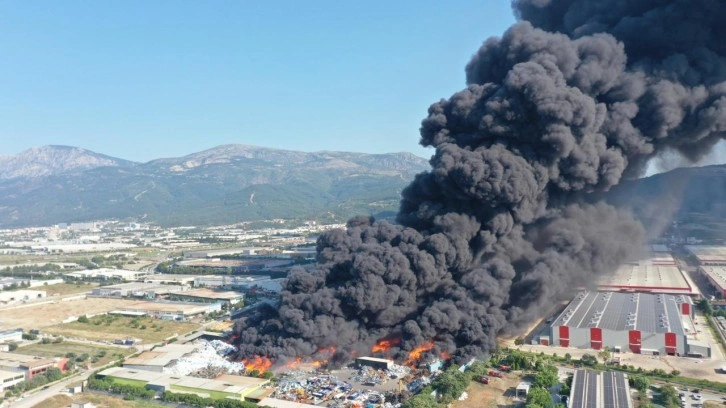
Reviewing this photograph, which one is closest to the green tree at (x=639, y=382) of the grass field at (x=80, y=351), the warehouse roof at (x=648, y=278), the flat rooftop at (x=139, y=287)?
the warehouse roof at (x=648, y=278)

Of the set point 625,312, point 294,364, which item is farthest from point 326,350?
point 625,312

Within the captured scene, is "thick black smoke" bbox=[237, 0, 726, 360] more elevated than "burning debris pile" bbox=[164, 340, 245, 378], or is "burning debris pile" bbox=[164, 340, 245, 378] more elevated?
"thick black smoke" bbox=[237, 0, 726, 360]

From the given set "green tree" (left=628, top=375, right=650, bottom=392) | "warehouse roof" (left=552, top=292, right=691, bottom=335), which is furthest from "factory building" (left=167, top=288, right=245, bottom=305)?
"green tree" (left=628, top=375, right=650, bottom=392)

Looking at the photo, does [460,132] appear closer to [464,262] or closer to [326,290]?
[464,262]

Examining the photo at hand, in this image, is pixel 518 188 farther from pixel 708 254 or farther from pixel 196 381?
pixel 708 254

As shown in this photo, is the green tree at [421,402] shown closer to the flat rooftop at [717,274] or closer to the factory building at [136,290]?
the flat rooftop at [717,274]

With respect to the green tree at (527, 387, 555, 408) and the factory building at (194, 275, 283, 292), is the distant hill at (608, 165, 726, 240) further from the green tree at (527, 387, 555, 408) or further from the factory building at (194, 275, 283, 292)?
the factory building at (194, 275, 283, 292)

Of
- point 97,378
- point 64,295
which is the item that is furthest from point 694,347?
point 64,295
